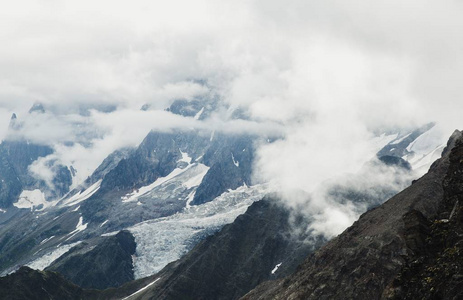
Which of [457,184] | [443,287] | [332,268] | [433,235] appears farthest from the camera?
[332,268]

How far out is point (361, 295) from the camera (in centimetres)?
16575

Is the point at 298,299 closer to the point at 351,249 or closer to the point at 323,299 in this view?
the point at 323,299

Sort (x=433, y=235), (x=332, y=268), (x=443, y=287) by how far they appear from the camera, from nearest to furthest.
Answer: (x=443, y=287), (x=433, y=235), (x=332, y=268)

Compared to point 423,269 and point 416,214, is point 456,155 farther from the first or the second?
point 423,269

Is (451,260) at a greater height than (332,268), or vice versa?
(451,260)

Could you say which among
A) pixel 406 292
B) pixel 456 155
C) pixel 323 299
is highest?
pixel 456 155

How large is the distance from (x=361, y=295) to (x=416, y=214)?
133202mm

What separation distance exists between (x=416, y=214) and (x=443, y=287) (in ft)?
32.8

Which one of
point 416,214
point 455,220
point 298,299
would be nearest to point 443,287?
point 455,220

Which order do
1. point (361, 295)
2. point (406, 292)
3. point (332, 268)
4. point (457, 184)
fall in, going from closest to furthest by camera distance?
point (406, 292) → point (457, 184) → point (361, 295) → point (332, 268)

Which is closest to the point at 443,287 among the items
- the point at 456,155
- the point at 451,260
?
the point at 451,260

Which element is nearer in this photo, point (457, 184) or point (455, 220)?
point (455, 220)

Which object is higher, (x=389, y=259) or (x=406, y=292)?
(x=406, y=292)

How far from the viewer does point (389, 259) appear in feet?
576
